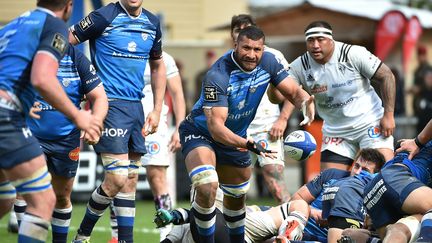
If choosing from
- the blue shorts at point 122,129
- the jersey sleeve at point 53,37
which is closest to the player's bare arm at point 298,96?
the blue shorts at point 122,129

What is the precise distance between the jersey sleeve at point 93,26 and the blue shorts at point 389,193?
→ 2926mm

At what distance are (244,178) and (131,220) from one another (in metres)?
1.10

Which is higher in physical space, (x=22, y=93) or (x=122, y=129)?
(x=22, y=93)

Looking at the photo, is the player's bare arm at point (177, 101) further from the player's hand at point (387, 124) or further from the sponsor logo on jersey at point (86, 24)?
the player's hand at point (387, 124)

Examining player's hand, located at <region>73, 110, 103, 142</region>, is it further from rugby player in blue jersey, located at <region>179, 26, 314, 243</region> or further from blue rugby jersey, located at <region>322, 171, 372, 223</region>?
blue rugby jersey, located at <region>322, 171, 372, 223</region>

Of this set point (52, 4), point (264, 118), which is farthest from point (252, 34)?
point (264, 118)

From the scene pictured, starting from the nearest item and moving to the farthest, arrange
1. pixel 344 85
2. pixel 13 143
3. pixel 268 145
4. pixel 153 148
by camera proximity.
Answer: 1. pixel 13 143
2. pixel 344 85
3. pixel 153 148
4. pixel 268 145

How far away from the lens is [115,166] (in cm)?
895

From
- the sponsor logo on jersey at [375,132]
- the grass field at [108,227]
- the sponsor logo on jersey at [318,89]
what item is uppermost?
the sponsor logo on jersey at [318,89]

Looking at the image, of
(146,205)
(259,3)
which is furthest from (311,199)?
(259,3)

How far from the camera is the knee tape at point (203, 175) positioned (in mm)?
8508

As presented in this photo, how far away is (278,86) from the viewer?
8977mm

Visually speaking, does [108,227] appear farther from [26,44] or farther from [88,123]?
[26,44]

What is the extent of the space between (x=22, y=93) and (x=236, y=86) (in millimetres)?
2452
